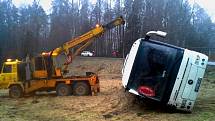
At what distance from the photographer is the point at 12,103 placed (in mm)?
24453

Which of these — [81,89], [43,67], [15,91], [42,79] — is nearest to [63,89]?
[81,89]

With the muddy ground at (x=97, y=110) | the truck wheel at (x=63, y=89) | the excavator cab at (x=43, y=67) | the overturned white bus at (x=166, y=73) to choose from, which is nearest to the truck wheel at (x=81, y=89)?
the truck wheel at (x=63, y=89)

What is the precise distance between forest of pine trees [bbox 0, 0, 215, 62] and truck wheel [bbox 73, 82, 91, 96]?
43.8 metres

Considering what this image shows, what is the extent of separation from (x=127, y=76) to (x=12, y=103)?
9520 mm

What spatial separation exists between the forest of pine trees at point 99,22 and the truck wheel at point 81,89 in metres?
43.8

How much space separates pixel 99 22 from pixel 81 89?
190 ft

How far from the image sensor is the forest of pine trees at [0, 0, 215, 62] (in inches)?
2963

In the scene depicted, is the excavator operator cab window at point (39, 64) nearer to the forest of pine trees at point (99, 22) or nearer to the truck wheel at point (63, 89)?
the truck wheel at point (63, 89)

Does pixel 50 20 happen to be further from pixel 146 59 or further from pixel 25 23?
pixel 146 59

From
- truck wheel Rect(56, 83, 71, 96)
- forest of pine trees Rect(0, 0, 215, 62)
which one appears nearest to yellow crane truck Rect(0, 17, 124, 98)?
truck wheel Rect(56, 83, 71, 96)

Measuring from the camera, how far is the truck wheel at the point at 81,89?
26.9 metres

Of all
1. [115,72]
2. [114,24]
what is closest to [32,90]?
[114,24]

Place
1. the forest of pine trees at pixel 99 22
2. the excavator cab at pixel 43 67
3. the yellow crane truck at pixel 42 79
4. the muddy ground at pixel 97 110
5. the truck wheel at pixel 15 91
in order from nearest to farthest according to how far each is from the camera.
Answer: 1. the muddy ground at pixel 97 110
2. the yellow crane truck at pixel 42 79
3. the excavator cab at pixel 43 67
4. the truck wheel at pixel 15 91
5. the forest of pine trees at pixel 99 22

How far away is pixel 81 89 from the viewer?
2703cm
